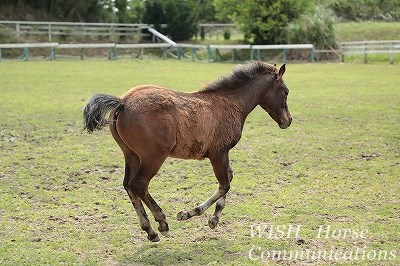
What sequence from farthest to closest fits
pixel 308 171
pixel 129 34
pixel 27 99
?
pixel 129 34, pixel 27 99, pixel 308 171

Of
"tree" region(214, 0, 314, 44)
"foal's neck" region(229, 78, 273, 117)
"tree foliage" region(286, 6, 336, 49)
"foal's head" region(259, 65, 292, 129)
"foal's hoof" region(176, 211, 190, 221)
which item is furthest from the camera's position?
"tree" region(214, 0, 314, 44)

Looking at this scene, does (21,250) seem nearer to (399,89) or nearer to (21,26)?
(399,89)

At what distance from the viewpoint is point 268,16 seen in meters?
34.9

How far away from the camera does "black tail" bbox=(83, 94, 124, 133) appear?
5.82 metres

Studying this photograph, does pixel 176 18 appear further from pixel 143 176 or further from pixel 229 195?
pixel 143 176

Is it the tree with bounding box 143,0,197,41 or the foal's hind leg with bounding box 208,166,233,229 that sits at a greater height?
the tree with bounding box 143,0,197,41

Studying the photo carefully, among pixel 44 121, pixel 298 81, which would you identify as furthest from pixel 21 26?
pixel 44 121

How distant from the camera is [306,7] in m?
35.2

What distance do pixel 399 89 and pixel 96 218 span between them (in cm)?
1471

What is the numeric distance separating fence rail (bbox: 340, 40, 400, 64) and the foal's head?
77.6 ft

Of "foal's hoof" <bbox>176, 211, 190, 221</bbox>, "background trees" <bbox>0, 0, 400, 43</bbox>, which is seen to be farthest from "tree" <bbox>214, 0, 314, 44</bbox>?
"foal's hoof" <bbox>176, 211, 190, 221</bbox>

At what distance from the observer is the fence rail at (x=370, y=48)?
97.8 feet

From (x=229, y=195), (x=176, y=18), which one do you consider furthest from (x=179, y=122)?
(x=176, y=18)

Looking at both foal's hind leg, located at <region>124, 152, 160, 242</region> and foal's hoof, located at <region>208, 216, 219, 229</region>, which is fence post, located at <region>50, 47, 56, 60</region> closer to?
foal's hind leg, located at <region>124, 152, 160, 242</region>
